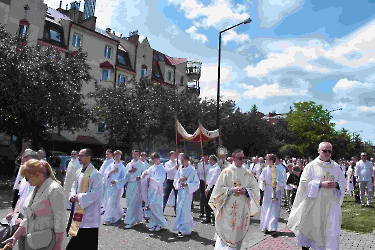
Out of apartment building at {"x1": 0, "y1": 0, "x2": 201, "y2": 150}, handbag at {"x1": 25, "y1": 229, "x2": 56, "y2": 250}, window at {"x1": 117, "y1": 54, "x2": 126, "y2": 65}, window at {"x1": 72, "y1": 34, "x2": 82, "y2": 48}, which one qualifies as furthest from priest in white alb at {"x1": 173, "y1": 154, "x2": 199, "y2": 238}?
window at {"x1": 117, "y1": 54, "x2": 126, "y2": 65}

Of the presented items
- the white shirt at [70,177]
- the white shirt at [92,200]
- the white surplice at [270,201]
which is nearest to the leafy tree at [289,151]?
the white surplice at [270,201]

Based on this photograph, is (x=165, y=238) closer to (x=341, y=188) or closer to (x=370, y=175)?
(x=341, y=188)

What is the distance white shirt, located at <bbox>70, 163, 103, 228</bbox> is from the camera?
5.17 metres

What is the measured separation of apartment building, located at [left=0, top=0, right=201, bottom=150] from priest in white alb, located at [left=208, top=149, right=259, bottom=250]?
21.5 metres

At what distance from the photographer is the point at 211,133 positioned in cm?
1490

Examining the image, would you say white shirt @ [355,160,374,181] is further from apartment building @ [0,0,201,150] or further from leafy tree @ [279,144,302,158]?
leafy tree @ [279,144,302,158]

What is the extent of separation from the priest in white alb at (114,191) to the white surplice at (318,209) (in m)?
5.41

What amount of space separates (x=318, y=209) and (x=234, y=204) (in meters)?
1.50

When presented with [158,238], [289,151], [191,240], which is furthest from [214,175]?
[289,151]

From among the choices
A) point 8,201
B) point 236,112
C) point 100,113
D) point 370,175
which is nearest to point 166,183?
point 8,201

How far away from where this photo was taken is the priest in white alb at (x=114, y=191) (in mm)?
9406

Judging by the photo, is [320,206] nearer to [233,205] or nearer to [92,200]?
[233,205]

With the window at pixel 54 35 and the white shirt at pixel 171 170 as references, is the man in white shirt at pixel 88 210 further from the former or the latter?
the window at pixel 54 35

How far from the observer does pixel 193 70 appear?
53562mm
